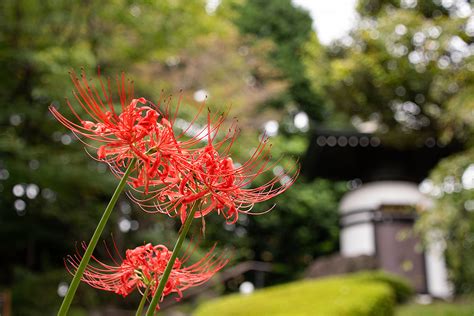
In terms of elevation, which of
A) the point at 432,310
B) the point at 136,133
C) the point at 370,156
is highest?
the point at 370,156

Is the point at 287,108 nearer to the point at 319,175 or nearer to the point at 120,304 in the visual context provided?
the point at 319,175

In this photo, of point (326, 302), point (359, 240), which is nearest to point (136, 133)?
point (326, 302)

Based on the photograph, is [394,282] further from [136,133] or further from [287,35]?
[287,35]

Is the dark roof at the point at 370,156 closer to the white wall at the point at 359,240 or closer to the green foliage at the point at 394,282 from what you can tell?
the white wall at the point at 359,240

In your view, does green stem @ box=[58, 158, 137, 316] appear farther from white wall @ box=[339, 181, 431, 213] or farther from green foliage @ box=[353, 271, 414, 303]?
white wall @ box=[339, 181, 431, 213]

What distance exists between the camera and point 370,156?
1095cm

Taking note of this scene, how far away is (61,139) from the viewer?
863cm

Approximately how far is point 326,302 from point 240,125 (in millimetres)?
4805

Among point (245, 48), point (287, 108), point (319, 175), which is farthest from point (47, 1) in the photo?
point (287, 108)

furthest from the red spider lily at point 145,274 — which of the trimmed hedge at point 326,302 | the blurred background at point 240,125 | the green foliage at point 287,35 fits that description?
the green foliage at point 287,35

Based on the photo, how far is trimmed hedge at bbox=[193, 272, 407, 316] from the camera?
208 inches

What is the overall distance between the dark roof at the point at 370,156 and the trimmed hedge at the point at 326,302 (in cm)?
329

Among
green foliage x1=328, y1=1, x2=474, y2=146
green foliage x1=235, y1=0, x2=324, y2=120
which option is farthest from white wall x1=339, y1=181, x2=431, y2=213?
green foliage x1=235, y1=0, x2=324, y2=120

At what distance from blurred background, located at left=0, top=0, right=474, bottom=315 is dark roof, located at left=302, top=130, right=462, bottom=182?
0.04m
